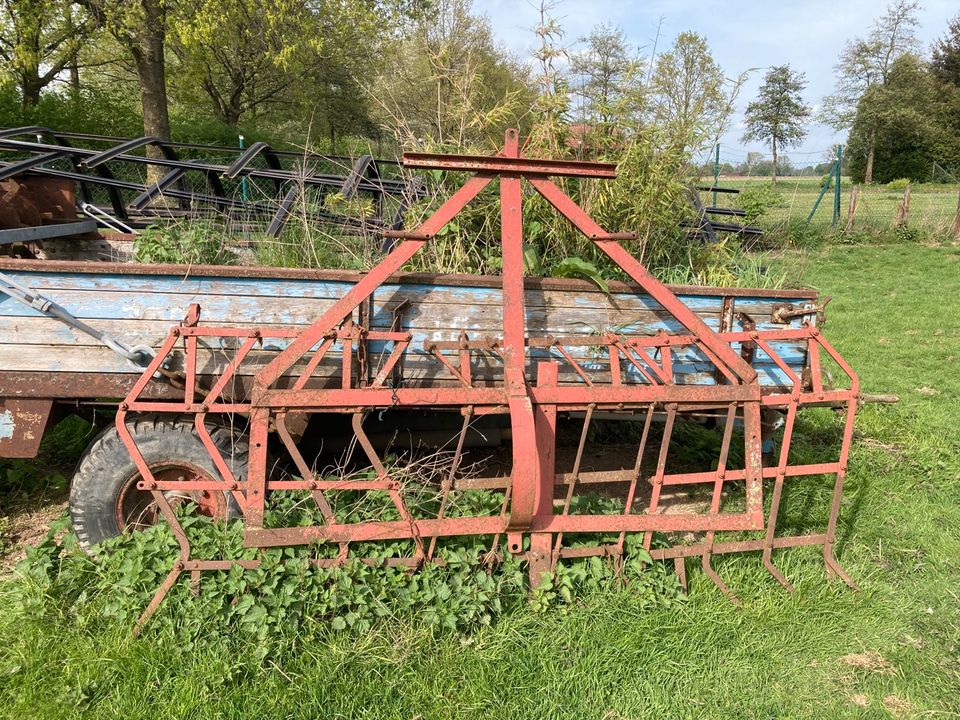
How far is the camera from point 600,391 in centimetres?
252

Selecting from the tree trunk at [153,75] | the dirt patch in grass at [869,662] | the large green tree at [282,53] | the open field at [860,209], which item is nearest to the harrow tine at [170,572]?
the dirt patch in grass at [869,662]

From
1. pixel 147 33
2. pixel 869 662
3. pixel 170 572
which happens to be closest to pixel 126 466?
pixel 170 572

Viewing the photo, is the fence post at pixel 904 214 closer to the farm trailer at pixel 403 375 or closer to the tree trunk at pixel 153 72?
the farm trailer at pixel 403 375

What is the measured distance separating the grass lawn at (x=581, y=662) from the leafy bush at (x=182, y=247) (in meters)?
1.70

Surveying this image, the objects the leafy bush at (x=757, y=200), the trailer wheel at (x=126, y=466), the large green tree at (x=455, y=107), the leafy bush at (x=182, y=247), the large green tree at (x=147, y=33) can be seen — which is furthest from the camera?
the large green tree at (x=147, y=33)

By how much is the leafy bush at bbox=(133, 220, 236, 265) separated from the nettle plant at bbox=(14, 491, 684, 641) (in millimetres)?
1418

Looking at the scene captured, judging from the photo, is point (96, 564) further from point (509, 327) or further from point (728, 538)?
point (728, 538)

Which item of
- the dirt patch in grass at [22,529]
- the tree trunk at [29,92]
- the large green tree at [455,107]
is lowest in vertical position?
the dirt patch in grass at [22,529]

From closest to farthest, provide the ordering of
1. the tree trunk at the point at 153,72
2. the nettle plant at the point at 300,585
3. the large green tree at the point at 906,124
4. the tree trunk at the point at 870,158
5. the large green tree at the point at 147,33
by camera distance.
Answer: the nettle plant at the point at 300,585 → the large green tree at the point at 147,33 → the tree trunk at the point at 153,72 → the large green tree at the point at 906,124 → the tree trunk at the point at 870,158

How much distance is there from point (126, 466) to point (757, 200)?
838 cm

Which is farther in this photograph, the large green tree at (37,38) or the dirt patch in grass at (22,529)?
the large green tree at (37,38)

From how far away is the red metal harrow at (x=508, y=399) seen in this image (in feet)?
8.00

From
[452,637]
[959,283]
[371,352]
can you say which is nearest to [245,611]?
[452,637]

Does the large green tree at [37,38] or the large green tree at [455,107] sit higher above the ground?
the large green tree at [37,38]
